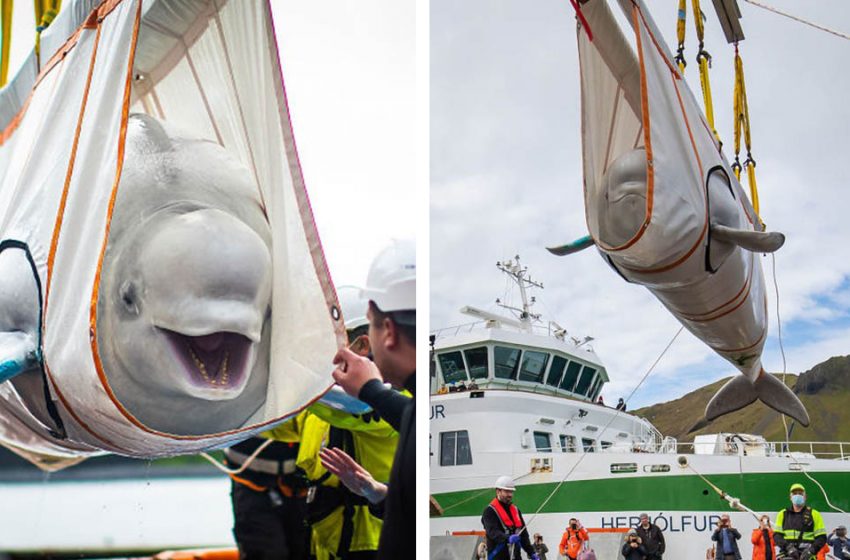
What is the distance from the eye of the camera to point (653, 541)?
228cm

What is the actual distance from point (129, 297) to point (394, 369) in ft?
2.11

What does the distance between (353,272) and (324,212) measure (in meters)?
0.17

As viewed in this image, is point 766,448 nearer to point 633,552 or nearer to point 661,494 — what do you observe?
point 661,494

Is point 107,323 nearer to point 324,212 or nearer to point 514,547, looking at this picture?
point 324,212

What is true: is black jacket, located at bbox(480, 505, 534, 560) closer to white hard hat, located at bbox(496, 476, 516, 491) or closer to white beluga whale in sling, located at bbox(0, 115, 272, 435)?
white hard hat, located at bbox(496, 476, 516, 491)

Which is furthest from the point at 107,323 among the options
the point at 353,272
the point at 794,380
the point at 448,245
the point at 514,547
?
the point at 794,380

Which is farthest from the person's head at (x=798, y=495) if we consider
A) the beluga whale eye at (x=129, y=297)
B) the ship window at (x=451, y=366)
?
the beluga whale eye at (x=129, y=297)

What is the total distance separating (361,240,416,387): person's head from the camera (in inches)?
82.4

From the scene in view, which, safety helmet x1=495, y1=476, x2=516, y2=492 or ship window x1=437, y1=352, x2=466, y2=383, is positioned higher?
ship window x1=437, y1=352, x2=466, y2=383

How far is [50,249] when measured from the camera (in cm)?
174

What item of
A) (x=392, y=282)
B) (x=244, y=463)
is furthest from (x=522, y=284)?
(x=244, y=463)

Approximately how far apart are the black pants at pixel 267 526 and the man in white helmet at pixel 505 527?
1.86 feet

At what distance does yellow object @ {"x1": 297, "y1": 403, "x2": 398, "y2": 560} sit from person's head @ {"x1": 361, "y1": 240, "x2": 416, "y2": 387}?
0.14m

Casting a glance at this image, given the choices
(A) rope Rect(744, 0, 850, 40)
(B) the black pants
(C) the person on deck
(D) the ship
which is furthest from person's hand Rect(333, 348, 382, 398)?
(A) rope Rect(744, 0, 850, 40)
